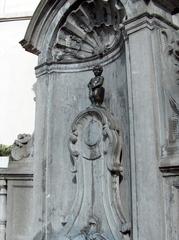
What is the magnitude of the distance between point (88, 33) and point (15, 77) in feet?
11.5

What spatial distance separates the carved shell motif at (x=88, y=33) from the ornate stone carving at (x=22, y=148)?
50.7 inches

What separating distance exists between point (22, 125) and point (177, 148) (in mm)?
5047

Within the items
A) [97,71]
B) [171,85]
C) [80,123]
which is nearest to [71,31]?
[97,71]

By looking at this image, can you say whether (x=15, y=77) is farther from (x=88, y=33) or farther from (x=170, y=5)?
(x=170, y=5)

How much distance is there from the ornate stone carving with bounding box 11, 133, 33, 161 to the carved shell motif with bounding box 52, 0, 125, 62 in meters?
1.29

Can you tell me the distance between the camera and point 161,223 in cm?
341

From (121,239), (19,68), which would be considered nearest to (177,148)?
(121,239)

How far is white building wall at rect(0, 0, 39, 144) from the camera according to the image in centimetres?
805

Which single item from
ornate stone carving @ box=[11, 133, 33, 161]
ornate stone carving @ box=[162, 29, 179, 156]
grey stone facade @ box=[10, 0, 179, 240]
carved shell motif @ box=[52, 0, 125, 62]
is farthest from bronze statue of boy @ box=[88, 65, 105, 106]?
ornate stone carving @ box=[11, 133, 33, 161]

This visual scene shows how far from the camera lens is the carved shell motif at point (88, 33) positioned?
16.0 feet

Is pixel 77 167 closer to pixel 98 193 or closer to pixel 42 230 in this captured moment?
pixel 98 193

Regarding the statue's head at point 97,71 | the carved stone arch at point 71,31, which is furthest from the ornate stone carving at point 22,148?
the statue's head at point 97,71

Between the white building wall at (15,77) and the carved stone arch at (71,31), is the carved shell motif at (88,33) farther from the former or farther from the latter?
the white building wall at (15,77)

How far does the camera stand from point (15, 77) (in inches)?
327
